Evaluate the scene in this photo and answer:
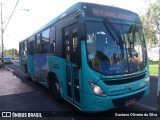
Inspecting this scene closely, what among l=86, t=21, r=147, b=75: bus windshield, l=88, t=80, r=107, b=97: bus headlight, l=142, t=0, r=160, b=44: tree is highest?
l=142, t=0, r=160, b=44: tree

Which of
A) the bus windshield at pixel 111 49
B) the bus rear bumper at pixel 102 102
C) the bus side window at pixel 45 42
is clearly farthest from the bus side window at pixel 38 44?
the bus rear bumper at pixel 102 102

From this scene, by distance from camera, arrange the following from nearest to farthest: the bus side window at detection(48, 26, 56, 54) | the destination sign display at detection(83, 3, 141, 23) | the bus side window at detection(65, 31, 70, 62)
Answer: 1. the destination sign display at detection(83, 3, 141, 23)
2. the bus side window at detection(65, 31, 70, 62)
3. the bus side window at detection(48, 26, 56, 54)

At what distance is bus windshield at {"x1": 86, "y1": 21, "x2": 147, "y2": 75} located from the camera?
20.0 ft

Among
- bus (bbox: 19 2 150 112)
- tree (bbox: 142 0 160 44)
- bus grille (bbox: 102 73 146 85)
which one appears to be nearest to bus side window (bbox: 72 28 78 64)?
bus (bbox: 19 2 150 112)

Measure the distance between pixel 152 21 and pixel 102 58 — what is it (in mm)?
31048

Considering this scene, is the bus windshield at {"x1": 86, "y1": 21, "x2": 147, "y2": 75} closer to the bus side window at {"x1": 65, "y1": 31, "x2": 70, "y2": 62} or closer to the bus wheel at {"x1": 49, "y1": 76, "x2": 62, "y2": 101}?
the bus side window at {"x1": 65, "y1": 31, "x2": 70, "y2": 62}

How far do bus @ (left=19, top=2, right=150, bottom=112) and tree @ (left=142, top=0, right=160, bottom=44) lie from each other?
29.2 metres

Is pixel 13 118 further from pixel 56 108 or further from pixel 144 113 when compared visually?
pixel 144 113

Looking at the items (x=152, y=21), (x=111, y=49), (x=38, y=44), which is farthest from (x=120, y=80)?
(x=152, y=21)

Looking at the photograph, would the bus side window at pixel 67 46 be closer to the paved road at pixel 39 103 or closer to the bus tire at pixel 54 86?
the bus tire at pixel 54 86

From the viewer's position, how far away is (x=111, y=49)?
625cm

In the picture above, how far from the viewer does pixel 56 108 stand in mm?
8023

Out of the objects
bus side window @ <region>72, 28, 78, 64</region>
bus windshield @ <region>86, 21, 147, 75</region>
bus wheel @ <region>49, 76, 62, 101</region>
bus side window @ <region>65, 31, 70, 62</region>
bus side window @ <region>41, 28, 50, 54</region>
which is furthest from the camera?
bus side window @ <region>41, 28, 50, 54</region>

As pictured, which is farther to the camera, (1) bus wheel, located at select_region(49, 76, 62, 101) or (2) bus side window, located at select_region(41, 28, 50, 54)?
(2) bus side window, located at select_region(41, 28, 50, 54)
